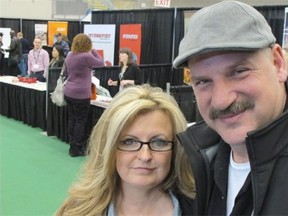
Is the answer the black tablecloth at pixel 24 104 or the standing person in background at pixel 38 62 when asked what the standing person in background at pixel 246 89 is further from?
the standing person in background at pixel 38 62

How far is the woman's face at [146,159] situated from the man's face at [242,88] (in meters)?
0.41

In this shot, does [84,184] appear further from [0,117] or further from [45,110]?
[0,117]

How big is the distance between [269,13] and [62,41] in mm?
4151

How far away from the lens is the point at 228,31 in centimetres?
87

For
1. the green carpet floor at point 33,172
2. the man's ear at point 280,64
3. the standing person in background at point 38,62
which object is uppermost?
the man's ear at point 280,64

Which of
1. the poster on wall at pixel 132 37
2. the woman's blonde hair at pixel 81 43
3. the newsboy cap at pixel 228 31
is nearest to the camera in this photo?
the newsboy cap at pixel 228 31

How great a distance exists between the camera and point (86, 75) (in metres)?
4.79

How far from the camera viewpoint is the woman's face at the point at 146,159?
1.31m

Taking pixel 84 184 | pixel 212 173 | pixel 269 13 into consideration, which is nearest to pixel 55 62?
pixel 269 13

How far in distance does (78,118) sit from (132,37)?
4.95 meters

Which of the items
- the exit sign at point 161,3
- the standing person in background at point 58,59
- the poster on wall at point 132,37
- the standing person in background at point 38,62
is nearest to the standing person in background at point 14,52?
the standing person in background at point 38,62

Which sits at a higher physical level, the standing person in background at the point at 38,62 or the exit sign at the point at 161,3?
the exit sign at the point at 161,3

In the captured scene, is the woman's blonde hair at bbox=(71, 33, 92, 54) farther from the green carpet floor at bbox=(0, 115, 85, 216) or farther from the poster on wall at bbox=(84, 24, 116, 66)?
the poster on wall at bbox=(84, 24, 116, 66)

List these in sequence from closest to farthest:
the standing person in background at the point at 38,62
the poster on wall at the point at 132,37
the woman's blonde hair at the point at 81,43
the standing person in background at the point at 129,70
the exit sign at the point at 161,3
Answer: the woman's blonde hair at the point at 81,43 → the standing person in background at the point at 129,70 → the standing person in background at the point at 38,62 → the poster on wall at the point at 132,37 → the exit sign at the point at 161,3
